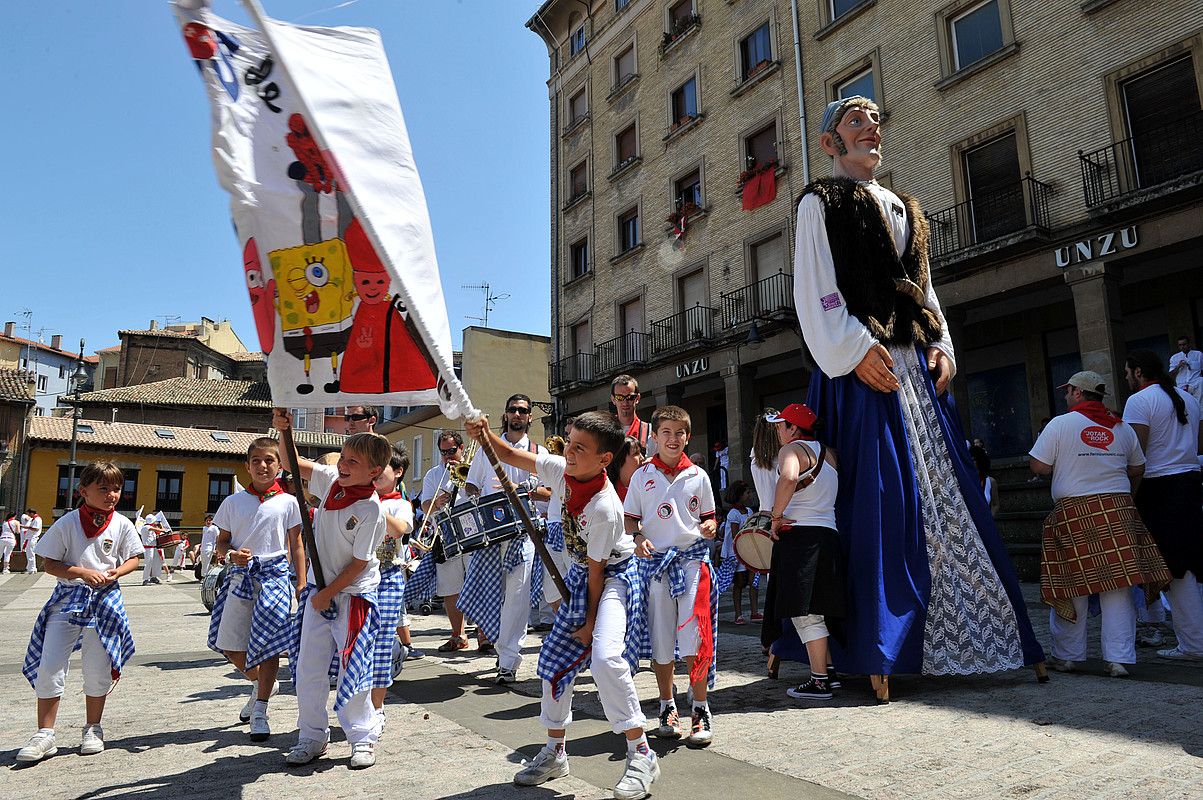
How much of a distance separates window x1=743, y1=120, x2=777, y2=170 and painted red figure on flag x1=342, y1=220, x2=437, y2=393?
63.6 ft

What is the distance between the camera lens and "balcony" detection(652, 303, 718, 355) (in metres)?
22.7

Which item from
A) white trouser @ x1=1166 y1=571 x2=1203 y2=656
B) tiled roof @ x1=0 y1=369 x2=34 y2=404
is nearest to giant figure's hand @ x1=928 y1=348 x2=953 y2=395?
white trouser @ x1=1166 y1=571 x2=1203 y2=656

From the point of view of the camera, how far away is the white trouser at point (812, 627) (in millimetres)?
4656

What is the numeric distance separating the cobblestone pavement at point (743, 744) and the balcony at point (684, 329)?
57.1 ft

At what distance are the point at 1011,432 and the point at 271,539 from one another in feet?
55.9

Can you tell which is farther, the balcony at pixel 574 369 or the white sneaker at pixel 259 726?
the balcony at pixel 574 369

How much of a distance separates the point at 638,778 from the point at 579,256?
87.3 feet

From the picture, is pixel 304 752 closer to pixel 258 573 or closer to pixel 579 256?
pixel 258 573

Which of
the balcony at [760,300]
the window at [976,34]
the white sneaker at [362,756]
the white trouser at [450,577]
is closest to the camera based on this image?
the white sneaker at [362,756]

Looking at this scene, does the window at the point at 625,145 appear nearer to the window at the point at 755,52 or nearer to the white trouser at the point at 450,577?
the window at the point at 755,52

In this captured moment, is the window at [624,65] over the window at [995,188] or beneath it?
over

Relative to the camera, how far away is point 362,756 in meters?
3.67

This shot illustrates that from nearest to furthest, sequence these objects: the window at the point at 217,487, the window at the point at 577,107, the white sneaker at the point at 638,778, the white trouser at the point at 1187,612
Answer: the white sneaker at the point at 638,778 < the white trouser at the point at 1187,612 < the window at the point at 577,107 < the window at the point at 217,487

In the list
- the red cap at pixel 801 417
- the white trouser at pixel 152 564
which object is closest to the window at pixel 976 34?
the red cap at pixel 801 417
